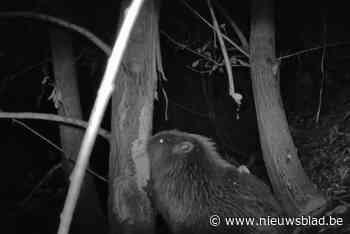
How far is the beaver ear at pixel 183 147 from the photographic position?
3.73 metres

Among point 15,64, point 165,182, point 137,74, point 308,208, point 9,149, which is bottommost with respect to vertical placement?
point 308,208

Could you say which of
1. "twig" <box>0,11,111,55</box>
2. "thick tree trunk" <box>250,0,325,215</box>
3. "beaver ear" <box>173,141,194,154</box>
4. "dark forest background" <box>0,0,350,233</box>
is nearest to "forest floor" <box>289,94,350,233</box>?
"dark forest background" <box>0,0,350,233</box>

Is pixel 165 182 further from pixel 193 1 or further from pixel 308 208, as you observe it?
pixel 193 1

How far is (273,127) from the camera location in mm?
4301

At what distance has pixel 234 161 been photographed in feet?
19.3

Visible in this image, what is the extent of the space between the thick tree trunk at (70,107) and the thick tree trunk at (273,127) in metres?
2.00

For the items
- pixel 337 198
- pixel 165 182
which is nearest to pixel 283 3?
pixel 337 198

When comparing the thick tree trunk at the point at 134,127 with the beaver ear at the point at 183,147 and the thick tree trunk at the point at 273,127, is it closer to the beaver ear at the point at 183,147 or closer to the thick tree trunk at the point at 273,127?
the beaver ear at the point at 183,147

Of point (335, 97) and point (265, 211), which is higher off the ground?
point (335, 97)

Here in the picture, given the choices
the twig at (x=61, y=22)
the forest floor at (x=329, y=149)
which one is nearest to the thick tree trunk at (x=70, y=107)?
the twig at (x=61, y=22)

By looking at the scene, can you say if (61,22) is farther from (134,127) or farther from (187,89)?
(187,89)

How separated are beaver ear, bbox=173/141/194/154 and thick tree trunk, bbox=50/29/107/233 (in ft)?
5.36

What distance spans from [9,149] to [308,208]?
4620mm

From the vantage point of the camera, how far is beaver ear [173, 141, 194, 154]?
3.73 metres
